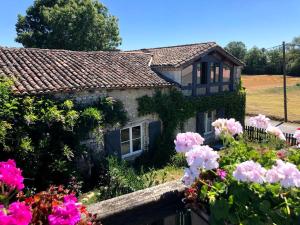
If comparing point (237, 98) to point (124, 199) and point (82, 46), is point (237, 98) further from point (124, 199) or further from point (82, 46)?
point (124, 199)

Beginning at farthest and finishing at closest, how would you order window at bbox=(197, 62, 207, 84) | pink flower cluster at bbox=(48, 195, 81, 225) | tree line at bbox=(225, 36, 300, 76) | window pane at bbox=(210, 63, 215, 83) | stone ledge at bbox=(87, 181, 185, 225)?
tree line at bbox=(225, 36, 300, 76) → window pane at bbox=(210, 63, 215, 83) → window at bbox=(197, 62, 207, 84) → stone ledge at bbox=(87, 181, 185, 225) → pink flower cluster at bbox=(48, 195, 81, 225)

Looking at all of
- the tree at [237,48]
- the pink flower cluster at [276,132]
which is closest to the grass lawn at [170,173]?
the pink flower cluster at [276,132]

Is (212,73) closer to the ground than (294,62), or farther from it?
closer to the ground

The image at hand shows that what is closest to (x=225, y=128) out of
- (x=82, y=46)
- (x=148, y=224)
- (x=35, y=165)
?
(x=148, y=224)

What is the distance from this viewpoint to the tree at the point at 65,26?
3125 cm

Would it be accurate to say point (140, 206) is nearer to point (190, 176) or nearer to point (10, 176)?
point (190, 176)

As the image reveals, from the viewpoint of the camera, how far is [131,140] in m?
15.5

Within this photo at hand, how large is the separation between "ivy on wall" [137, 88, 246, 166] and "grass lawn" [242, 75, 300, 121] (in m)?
16.6

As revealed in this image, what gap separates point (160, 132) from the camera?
16.8 metres

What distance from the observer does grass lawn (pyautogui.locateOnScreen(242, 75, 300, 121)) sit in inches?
1420

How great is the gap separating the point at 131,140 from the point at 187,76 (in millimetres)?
5803

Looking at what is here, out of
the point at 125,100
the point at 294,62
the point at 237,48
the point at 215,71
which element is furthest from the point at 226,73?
the point at 237,48

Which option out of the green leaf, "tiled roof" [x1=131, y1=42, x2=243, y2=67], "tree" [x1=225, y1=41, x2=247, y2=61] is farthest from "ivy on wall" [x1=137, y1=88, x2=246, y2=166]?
"tree" [x1=225, y1=41, x2=247, y2=61]

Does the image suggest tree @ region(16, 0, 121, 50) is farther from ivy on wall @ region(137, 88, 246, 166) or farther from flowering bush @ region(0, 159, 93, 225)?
flowering bush @ region(0, 159, 93, 225)
